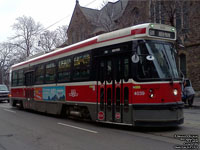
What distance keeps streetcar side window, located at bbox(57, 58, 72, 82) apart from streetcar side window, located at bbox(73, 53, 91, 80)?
1.90ft

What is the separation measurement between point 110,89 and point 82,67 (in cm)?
211

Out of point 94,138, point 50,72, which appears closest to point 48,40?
point 50,72

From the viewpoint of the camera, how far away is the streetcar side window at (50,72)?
13023 millimetres

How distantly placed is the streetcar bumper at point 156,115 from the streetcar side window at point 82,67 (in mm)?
2874

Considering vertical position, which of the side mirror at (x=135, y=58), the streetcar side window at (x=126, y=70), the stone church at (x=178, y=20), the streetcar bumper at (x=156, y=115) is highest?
the stone church at (x=178, y=20)

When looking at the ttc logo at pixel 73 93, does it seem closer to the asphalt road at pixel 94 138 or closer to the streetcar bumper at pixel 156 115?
the asphalt road at pixel 94 138

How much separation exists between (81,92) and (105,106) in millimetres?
1711

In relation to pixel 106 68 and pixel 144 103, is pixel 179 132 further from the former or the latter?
pixel 106 68

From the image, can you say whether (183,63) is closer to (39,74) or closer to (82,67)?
(39,74)

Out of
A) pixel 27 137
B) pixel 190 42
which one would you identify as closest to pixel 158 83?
pixel 27 137

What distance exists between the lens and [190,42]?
25.2 m

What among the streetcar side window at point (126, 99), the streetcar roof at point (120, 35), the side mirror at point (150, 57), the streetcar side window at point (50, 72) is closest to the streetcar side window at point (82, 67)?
the streetcar roof at point (120, 35)

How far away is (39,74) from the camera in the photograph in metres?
14.8

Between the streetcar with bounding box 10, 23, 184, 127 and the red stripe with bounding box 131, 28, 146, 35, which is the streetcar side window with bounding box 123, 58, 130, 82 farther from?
the red stripe with bounding box 131, 28, 146, 35
